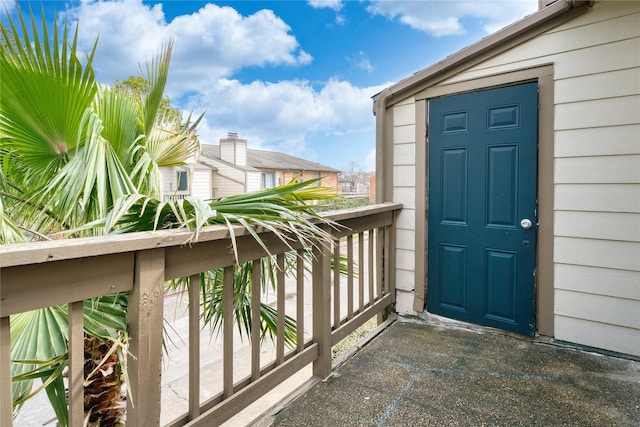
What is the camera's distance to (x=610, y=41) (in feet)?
7.86

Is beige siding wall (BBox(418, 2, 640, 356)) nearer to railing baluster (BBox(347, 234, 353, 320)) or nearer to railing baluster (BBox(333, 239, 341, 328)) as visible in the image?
railing baluster (BBox(347, 234, 353, 320))

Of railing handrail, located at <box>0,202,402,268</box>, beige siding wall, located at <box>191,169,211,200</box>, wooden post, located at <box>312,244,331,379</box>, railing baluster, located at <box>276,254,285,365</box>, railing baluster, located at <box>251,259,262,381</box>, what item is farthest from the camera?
beige siding wall, located at <box>191,169,211,200</box>

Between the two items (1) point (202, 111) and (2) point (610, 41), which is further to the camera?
(2) point (610, 41)

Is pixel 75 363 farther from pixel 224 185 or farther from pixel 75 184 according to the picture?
pixel 224 185

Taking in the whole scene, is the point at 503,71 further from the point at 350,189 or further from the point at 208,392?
the point at 350,189

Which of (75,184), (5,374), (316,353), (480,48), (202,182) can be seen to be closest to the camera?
(5,374)

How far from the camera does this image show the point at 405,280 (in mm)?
3316

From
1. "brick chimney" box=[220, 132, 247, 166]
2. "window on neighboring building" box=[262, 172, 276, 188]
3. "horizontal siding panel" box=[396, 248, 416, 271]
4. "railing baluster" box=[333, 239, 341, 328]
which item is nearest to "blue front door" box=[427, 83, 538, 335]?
"horizontal siding panel" box=[396, 248, 416, 271]

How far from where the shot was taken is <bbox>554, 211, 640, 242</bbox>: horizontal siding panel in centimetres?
238

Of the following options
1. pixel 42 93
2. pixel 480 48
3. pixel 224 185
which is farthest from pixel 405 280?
pixel 224 185

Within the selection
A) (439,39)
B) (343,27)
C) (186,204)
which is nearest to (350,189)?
(343,27)

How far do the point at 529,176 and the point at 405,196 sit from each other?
0.98 meters

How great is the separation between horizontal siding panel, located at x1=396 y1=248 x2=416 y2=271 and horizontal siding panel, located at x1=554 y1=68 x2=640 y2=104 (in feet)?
5.24

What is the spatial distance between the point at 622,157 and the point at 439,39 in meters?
6.04
